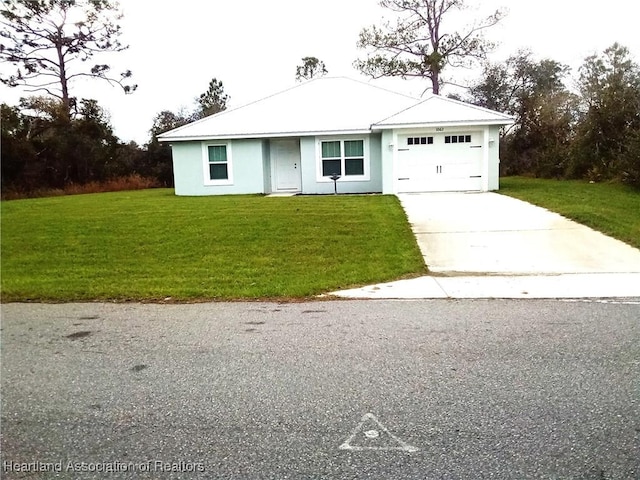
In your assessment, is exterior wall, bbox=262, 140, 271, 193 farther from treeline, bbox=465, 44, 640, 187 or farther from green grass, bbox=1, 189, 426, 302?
treeline, bbox=465, 44, 640, 187

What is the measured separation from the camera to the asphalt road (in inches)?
111

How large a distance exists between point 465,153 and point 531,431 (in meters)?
16.3

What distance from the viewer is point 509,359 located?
13.8 ft

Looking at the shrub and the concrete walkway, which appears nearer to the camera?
the concrete walkway

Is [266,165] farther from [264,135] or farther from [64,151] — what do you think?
[64,151]

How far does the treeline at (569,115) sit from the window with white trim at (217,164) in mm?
15543

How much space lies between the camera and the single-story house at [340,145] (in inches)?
717

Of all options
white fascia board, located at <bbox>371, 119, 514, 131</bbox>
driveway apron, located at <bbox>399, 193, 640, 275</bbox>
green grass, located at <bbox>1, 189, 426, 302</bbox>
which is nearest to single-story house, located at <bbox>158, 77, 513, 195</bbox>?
white fascia board, located at <bbox>371, 119, 514, 131</bbox>

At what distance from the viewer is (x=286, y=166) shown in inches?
856

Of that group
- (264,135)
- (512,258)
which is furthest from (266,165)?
(512,258)

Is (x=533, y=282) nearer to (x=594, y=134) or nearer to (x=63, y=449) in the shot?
(x=63, y=449)

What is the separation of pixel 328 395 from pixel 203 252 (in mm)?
6248

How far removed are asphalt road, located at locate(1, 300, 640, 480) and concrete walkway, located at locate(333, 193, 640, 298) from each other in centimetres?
114

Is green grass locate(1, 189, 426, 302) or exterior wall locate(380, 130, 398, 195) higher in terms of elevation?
exterior wall locate(380, 130, 398, 195)
